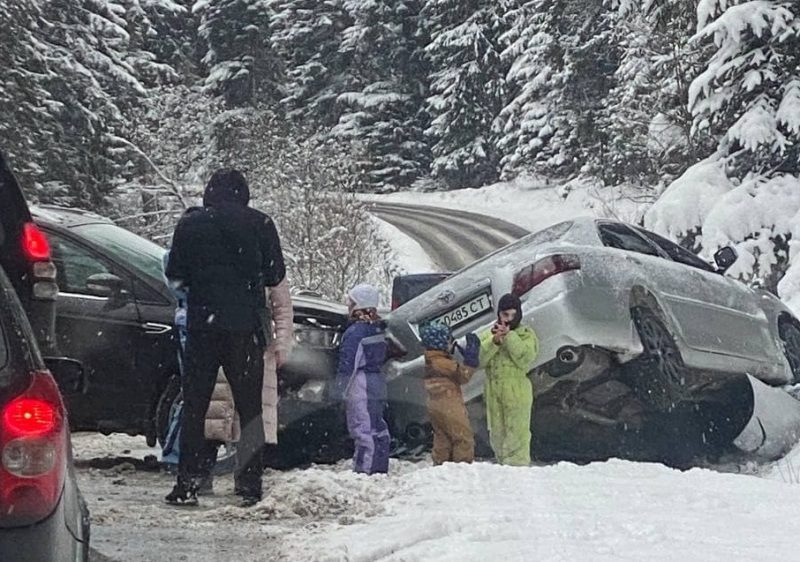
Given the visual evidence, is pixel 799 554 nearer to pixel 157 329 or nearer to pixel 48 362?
pixel 48 362

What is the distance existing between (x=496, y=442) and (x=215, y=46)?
36.7 meters

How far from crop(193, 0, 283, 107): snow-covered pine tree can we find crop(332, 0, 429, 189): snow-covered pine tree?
5803 millimetres

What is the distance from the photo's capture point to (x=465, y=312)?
283 inches

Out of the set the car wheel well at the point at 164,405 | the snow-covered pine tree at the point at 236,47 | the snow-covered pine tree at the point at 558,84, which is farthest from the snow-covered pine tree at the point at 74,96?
the snow-covered pine tree at the point at 558,84

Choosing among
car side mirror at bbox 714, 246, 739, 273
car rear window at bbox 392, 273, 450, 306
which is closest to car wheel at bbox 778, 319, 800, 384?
car side mirror at bbox 714, 246, 739, 273

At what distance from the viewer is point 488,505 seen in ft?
16.4

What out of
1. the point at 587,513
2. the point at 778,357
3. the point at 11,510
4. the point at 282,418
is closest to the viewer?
the point at 11,510

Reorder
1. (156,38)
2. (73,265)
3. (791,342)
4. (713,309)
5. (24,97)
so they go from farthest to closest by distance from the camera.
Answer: (156,38) → (24,97) → (791,342) → (713,309) → (73,265)

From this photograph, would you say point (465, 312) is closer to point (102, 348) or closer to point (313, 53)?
point (102, 348)

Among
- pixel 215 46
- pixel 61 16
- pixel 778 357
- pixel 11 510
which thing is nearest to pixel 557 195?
pixel 215 46

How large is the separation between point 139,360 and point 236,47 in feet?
118

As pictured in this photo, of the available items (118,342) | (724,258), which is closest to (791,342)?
(724,258)

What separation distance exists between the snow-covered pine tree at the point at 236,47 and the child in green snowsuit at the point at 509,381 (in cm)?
3419

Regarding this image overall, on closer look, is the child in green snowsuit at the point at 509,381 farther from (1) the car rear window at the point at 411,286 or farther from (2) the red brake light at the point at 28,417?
(2) the red brake light at the point at 28,417
